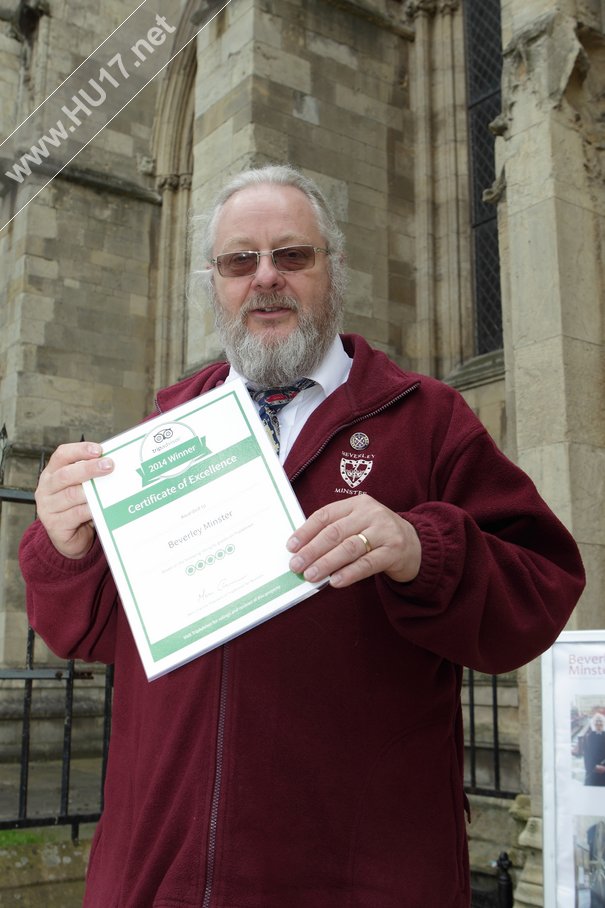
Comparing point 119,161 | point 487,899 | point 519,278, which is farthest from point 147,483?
point 119,161

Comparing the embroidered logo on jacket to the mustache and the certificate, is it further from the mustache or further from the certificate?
the mustache

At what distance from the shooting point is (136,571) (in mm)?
1554

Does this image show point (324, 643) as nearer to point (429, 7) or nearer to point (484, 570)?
point (484, 570)

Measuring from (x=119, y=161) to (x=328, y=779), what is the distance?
1172 centimetres

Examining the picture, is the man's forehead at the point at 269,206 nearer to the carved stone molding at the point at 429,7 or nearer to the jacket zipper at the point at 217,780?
the jacket zipper at the point at 217,780

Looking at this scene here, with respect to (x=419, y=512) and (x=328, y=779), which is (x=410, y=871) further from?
(x=419, y=512)

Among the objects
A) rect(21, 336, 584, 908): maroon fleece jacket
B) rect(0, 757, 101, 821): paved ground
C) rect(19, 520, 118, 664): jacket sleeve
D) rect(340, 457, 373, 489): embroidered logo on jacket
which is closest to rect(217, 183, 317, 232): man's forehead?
rect(21, 336, 584, 908): maroon fleece jacket

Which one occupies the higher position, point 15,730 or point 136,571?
point 136,571

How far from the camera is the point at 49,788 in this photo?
6543 millimetres

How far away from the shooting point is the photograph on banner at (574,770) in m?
3.14

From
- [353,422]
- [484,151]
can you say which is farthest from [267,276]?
[484,151]

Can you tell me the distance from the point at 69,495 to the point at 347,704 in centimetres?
62

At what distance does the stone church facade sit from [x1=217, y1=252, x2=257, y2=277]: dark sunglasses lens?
0.44 metres

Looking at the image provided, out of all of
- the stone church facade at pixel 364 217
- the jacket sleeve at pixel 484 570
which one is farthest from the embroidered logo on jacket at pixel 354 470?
the stone church facade at pixel 364 217
